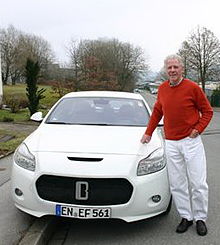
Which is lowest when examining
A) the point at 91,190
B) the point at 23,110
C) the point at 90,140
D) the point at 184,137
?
the point at 23,110

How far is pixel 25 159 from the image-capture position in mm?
3965

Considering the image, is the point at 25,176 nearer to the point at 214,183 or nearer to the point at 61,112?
the point at 61,112

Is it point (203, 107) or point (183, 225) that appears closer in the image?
point (203, 107)

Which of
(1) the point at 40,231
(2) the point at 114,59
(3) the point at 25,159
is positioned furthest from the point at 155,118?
(2) the point at 114,59

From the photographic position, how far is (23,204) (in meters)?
3.87

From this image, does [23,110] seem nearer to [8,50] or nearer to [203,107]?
[203,107]

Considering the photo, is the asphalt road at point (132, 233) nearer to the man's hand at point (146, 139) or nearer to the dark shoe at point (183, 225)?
the dark shoe at point (183, 225)

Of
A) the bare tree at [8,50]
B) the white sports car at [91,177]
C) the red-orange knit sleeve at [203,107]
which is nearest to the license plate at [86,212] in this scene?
the white sports car at [91,177]

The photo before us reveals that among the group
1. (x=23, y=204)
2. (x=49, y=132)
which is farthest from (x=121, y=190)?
(x=49, y=132)

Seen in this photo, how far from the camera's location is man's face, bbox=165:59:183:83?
382 cm

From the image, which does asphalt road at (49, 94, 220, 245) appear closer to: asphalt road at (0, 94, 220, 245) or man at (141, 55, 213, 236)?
asphalt road at (0, 94, 220, 245)

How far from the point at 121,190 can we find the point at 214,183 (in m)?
2.98

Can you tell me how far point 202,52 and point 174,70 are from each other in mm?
46344

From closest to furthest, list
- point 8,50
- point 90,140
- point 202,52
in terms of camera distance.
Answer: point 90,140 < point 202,52 < point 8,50
